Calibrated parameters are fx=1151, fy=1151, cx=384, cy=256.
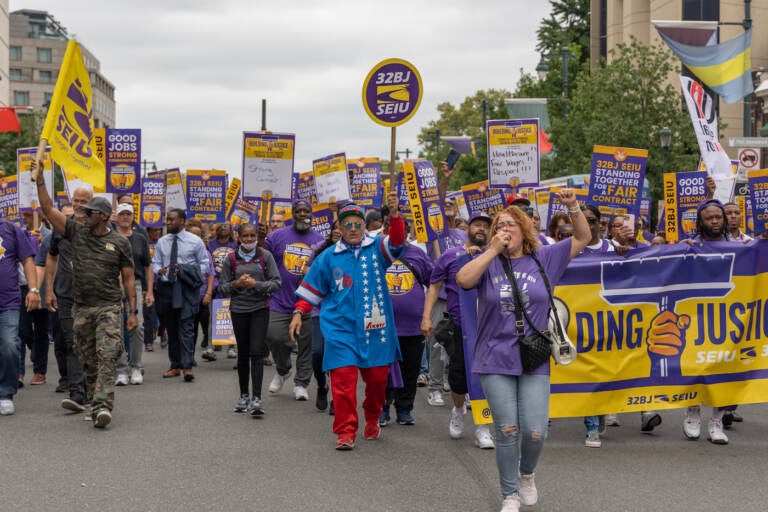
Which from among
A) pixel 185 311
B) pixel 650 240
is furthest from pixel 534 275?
pixel 650 240

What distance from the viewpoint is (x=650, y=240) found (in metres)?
16.2

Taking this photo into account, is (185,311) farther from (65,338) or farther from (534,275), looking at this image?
(534,275)

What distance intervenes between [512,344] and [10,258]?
19.4 ft

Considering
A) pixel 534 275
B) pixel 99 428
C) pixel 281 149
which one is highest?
pixel 281 149

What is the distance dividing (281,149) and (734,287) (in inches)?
394

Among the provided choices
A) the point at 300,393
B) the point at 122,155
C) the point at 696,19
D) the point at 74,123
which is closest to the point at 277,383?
the point at 300,393

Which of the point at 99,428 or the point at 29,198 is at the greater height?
the point at 29,198

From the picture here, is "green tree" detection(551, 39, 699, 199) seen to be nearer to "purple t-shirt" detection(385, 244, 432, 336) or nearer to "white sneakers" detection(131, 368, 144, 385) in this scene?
"white sneakers" detection(131, 368, 144, 385)

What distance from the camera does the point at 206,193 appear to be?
74.3 feet

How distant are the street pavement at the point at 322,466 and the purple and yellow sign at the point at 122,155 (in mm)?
8113

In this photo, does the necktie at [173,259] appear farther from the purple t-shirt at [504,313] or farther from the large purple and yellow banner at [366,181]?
the purple t-shirt at [504,313]

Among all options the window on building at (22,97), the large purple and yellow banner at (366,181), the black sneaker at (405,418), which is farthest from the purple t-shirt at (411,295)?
the window on building at (22,97)

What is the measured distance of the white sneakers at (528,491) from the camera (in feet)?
22.0

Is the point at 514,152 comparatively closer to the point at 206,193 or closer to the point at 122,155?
the point at 122,155
